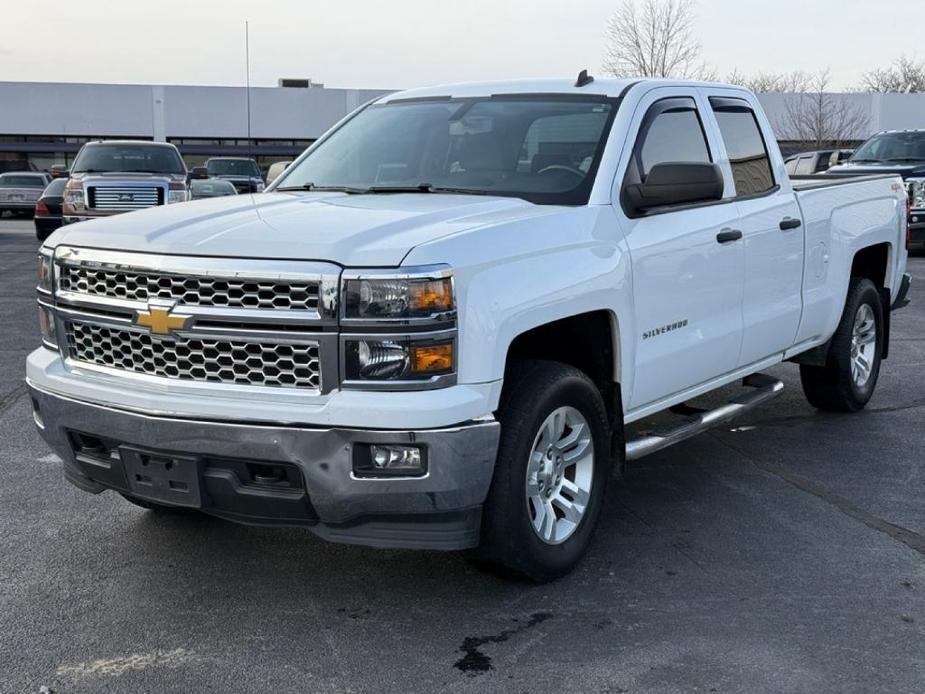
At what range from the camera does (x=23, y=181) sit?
34.5 m

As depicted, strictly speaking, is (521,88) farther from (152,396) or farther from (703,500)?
(152,396)

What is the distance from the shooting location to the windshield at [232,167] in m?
32.4

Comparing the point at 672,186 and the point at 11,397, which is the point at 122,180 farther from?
the point at 672,186

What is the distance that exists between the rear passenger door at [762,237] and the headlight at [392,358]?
2.39 m

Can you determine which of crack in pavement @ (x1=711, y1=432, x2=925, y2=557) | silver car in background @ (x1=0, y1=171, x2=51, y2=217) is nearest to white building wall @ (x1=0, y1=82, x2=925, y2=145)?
silver car in background @ (x1=0, y1=171, x2=51, y2=217)

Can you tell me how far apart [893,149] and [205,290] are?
1749 centimetres

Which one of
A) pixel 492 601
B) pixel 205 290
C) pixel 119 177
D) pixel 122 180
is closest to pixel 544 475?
pixel 492 601

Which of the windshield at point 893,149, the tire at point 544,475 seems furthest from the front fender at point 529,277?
the windshield at point 893,149

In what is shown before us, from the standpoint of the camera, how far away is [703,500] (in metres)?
5.57

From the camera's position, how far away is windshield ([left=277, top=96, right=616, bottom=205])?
16.4ft

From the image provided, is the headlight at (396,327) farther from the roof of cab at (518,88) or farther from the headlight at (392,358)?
the roof of cab at (518,88)

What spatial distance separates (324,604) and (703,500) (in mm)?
2129

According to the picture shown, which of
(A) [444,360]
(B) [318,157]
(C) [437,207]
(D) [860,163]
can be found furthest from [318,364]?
(D) [860,163]

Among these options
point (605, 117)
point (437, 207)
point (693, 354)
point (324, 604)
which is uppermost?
point (605, 117)
